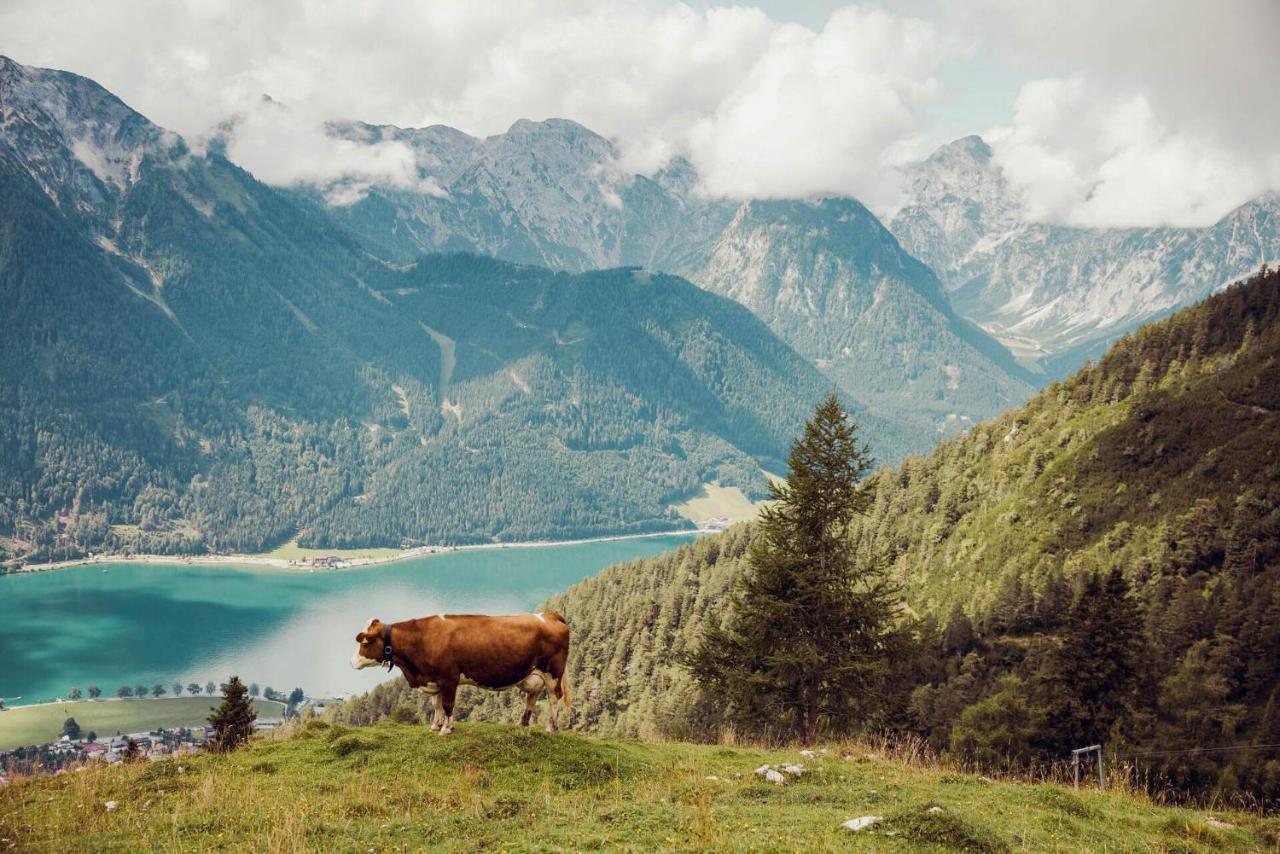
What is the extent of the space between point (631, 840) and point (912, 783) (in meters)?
8.11

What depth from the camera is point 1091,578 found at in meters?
42.6

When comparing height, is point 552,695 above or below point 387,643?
below

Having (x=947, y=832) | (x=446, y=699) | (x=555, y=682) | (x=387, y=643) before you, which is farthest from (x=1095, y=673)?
(x=387, y=643)

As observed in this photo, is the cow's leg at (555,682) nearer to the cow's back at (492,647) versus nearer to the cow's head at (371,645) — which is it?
the cow's back at (492,647)

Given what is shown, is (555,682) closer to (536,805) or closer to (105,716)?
(536,805)

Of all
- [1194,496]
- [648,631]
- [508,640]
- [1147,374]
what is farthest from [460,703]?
[508,640]

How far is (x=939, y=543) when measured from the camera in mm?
93938

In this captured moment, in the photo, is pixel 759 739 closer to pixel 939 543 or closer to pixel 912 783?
pixel 912 783

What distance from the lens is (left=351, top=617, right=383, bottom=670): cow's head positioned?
61.2 feet

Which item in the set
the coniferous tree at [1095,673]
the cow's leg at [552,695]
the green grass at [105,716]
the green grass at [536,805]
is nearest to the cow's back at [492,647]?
the cow's leg at [552,695]

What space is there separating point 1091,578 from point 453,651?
3487cm

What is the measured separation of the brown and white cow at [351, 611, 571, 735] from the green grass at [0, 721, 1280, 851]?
1.00 m

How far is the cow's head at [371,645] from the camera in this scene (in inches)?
734

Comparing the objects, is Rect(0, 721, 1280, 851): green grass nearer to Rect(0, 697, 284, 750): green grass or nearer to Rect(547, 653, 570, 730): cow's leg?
Rect(547, 653, 570, 730): cow's leg
